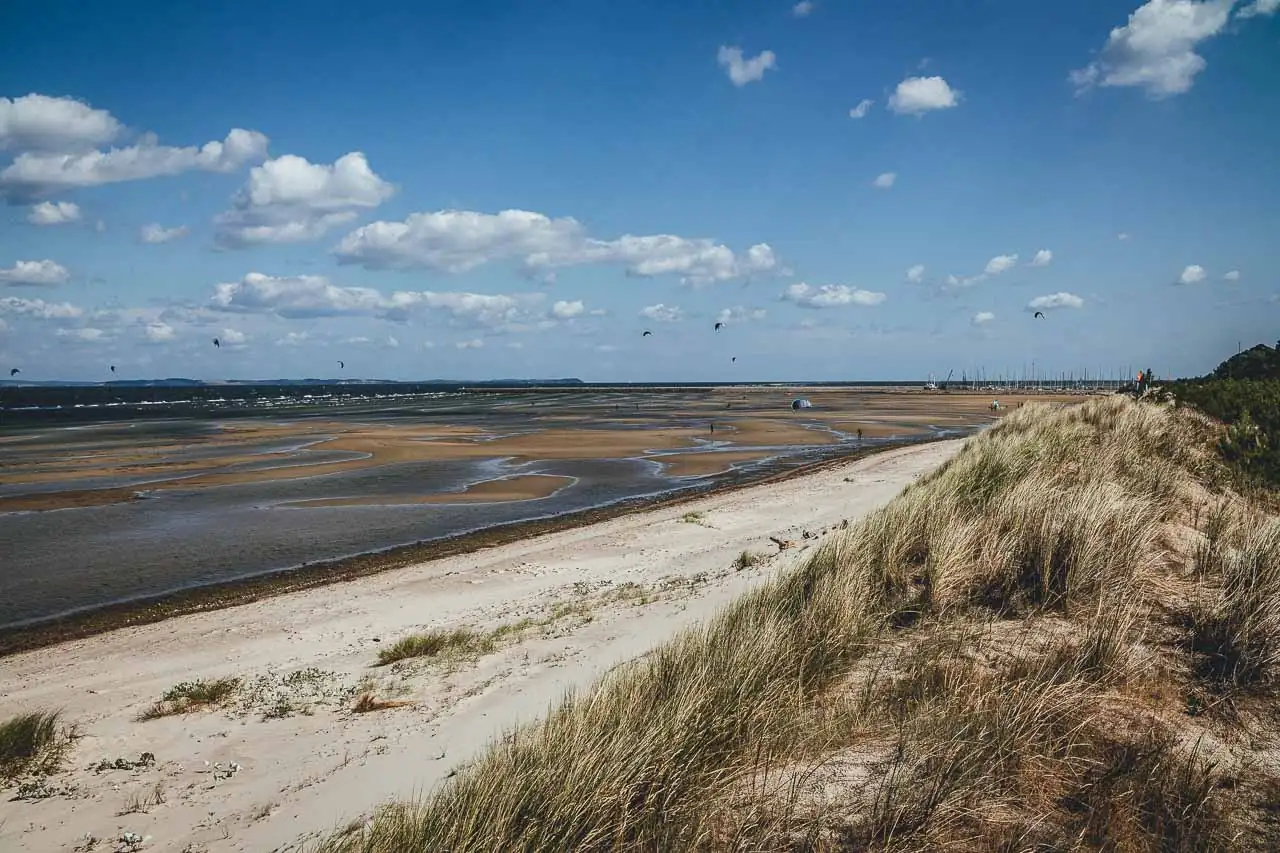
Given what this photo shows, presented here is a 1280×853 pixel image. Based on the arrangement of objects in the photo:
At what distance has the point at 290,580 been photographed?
41.8 feet

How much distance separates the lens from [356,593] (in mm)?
11359

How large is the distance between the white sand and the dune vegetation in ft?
4.18

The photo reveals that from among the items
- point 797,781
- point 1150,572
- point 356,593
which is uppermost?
point 1150,572

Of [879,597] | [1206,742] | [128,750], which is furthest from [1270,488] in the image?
[128,750]

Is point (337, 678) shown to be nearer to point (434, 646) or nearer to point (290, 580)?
point (434, 646)

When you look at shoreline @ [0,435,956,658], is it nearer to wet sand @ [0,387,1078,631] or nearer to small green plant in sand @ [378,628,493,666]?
wet sand @ [0,387,1078,631]

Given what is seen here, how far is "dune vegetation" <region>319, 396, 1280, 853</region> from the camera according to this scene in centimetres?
329

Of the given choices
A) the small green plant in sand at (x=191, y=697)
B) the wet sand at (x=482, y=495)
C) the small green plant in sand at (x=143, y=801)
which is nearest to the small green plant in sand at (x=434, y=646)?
the small green plant in sand at (x=191, y=697)

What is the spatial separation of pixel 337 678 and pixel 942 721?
20.3 feet

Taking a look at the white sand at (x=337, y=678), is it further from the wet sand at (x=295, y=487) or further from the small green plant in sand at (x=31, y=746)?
the wet sand at (x=295, y=487)

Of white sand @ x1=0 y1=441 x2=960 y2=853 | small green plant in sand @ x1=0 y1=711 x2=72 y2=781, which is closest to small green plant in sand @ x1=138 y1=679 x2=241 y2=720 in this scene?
white sand @ x1=0 y1=441 x2=960 y2=853

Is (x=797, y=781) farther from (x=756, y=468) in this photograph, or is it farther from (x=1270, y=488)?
(x=756, y=468)

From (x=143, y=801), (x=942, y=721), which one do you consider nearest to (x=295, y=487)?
(x=143, y=801)

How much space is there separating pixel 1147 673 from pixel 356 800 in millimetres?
5273
